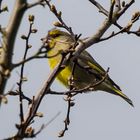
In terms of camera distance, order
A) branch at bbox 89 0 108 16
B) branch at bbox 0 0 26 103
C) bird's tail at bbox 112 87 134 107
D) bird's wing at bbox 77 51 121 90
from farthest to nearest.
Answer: bird's wing at bbox 77 51 121 90 → bird's tail at bbox 112 87 134 107 → branch at bbox 89 0 108 16 → branch at bbox 0 0 26 103

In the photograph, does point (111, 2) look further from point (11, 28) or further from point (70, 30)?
point (11, 28)

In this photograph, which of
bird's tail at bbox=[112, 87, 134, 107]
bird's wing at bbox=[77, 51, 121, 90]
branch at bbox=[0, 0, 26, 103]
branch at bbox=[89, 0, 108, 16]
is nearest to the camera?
branch at bbox=[0, 0, 26, 103]

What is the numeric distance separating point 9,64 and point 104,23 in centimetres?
210

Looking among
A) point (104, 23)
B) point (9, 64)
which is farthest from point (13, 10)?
point (104, 23)

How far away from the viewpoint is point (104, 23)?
5.49 meters

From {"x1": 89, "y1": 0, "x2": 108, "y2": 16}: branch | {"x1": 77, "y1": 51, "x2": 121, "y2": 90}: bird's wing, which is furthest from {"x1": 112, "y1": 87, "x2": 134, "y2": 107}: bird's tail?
{"x1": 89, "y1": 0, "x2": 108, "y2": 16}: branch

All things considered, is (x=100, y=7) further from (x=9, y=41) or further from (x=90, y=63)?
(x=90, y=63)

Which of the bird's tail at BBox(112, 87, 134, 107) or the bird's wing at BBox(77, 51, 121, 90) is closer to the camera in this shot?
the bird's tail at BBox(112, 87, 134, 107)

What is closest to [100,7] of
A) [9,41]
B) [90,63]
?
[9,41]

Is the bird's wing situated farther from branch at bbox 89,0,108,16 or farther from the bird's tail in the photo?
branch at bbox 89,0,108,16

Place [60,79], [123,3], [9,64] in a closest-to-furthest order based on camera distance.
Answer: [9,64]
[123,3]
[60,79]

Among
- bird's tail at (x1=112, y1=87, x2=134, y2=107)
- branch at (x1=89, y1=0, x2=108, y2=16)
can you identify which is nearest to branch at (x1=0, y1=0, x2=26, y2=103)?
branch at (x1=89, y1=0, x2=108, y2=16)

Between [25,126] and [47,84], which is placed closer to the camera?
[25,126]

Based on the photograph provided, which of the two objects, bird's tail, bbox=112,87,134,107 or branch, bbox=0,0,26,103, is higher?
branch, bbox=0,0,26,103
